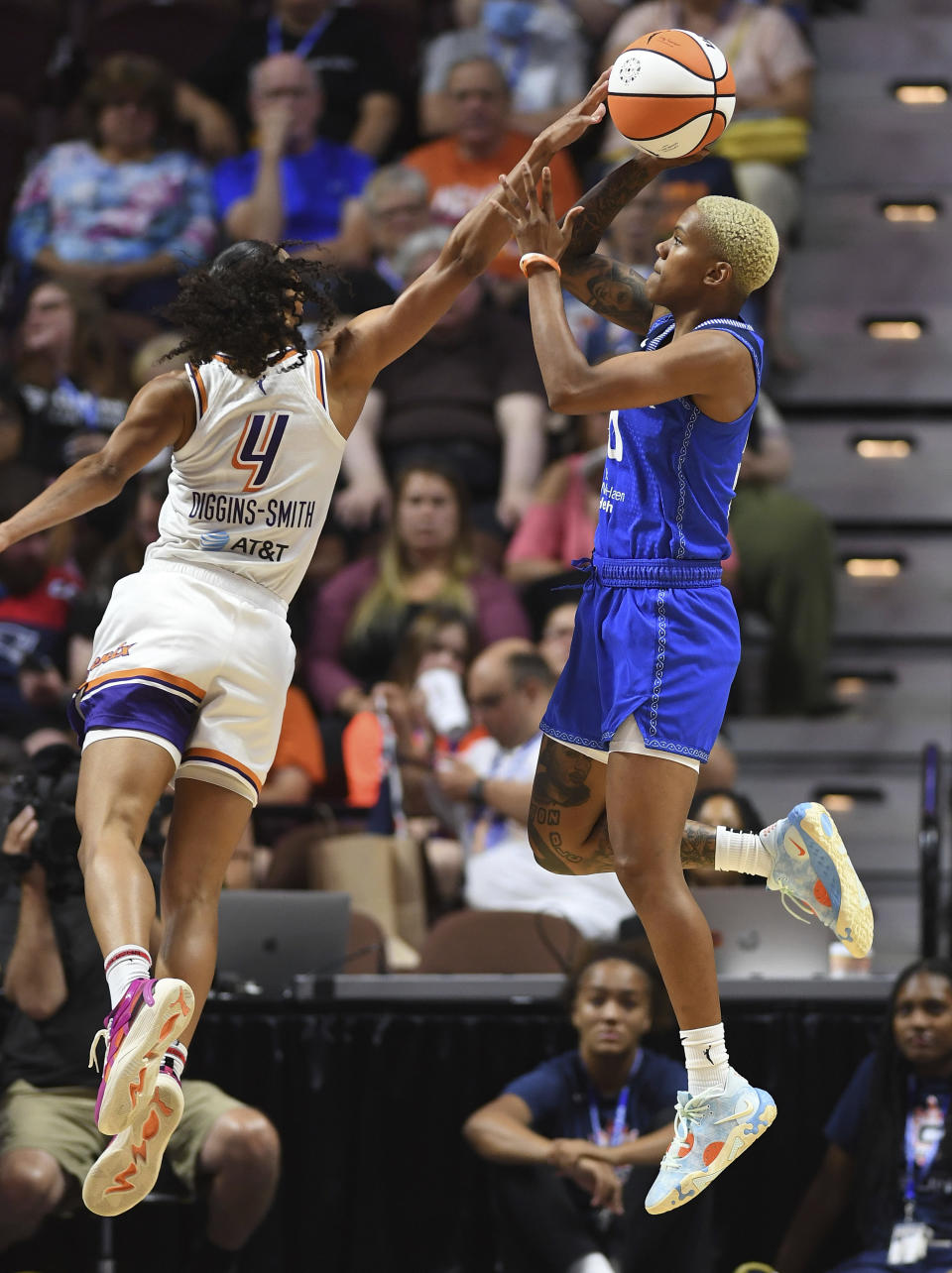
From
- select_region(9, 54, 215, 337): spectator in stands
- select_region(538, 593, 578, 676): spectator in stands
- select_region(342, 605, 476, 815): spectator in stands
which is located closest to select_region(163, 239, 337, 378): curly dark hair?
select_region(342, 605, 476, 815): spectator in stands

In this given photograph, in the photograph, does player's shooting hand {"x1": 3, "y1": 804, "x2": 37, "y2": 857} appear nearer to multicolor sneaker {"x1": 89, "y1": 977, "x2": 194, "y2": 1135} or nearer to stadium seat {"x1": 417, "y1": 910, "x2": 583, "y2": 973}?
stadium seat {"x1": 417, "y1": 910, "x2": 583, "y2": 973}

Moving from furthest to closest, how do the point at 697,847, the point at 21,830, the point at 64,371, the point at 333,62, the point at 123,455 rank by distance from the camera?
the point at 333,62
the point at 64,371
the point at 21,830
the point at 697,847
the point at 123,455

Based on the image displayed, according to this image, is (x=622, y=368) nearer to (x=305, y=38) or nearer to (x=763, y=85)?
(x=763, y=85)

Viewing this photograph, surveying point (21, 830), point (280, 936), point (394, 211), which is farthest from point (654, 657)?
point (394, 211)

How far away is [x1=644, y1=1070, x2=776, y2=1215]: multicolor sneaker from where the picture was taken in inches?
173

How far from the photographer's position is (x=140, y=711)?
4188mm

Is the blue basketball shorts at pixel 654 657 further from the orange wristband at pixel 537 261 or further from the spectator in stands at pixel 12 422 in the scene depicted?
the spectator in stands at pixel 12 422

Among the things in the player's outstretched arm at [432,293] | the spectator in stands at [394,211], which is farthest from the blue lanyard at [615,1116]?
the spectator in stands at [394,211]

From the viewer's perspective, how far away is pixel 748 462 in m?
9.15

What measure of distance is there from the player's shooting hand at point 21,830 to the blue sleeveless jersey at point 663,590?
187 cm

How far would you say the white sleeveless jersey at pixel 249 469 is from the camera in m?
4.32

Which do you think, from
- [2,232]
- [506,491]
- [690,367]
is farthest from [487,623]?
[2,232]

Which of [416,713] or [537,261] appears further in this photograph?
[416,713]

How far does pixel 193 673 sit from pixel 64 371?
18.5 feet
